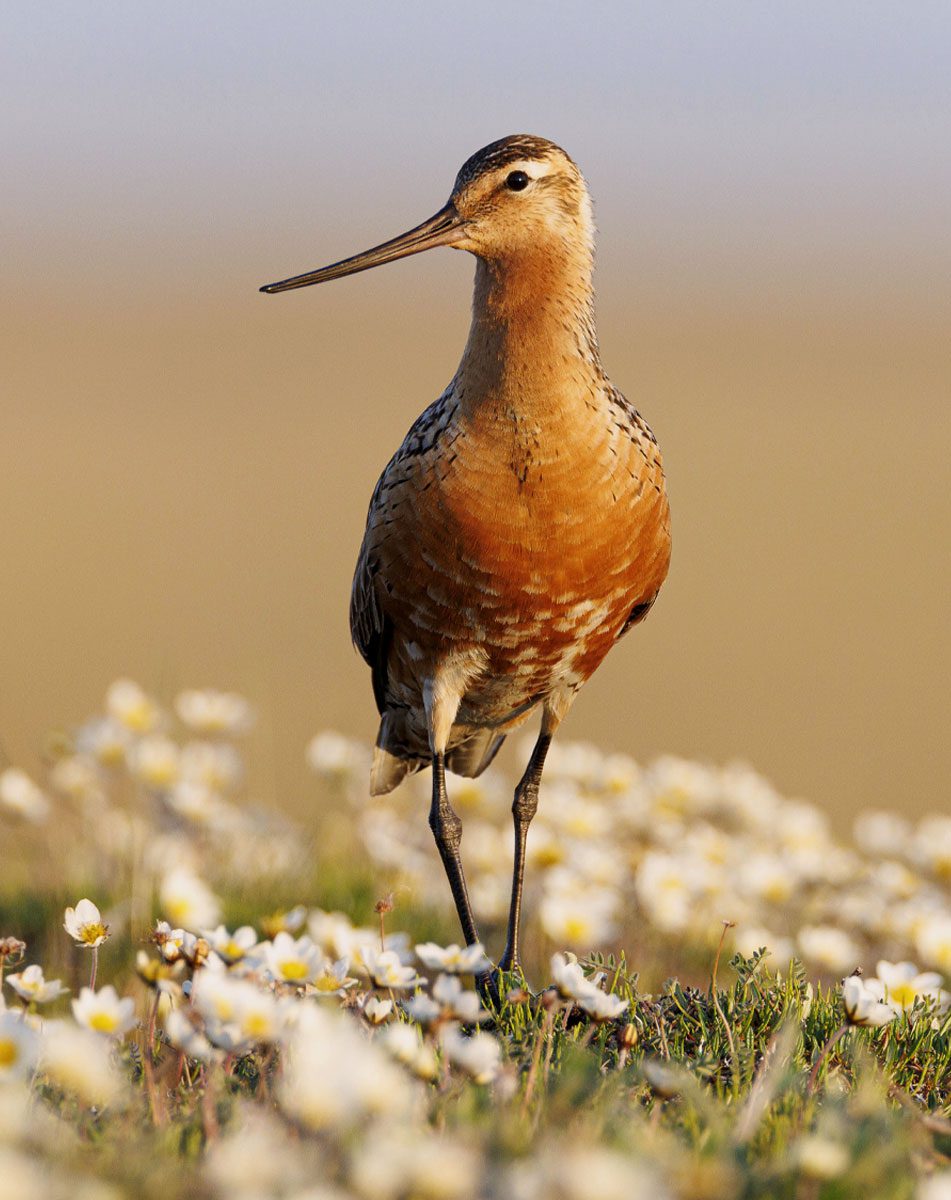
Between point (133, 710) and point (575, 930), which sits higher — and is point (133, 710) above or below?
above

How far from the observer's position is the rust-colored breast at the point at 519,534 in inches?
201

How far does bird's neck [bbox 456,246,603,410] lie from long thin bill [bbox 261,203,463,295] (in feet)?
0.54

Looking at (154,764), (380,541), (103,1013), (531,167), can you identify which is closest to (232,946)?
(103,1013)

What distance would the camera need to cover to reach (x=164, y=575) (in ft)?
53.5

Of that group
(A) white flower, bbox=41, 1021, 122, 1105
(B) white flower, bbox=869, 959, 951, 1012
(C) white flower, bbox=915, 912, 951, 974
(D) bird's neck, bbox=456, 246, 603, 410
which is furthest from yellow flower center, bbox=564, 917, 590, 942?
(A) white flower, bbox=41, 1021, 122, 1105

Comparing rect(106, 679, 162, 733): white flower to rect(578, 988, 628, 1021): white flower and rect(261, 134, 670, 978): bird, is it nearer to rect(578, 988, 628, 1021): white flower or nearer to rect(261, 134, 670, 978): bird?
rect(261, 134, 670, 978): bird

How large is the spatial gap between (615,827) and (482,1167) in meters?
4.35

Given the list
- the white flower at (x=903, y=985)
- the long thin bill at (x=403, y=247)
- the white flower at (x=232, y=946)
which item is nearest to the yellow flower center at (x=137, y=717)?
the long thin bill at (x=403, y=247)

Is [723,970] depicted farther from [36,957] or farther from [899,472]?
[899,472]

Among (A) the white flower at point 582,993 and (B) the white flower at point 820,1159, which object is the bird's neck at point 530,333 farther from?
(B) the white flower at point 820,1159

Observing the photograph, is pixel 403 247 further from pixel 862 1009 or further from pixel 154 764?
pixel 862 1009

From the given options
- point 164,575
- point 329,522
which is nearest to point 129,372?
point 329,522

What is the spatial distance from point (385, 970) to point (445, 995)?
338mm

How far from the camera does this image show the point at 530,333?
207 inches
